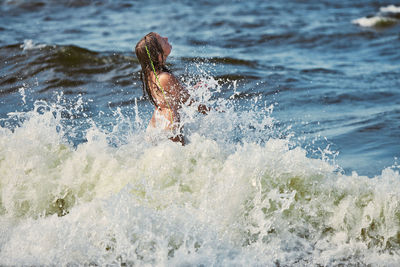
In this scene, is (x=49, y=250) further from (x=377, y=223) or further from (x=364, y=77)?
(x=364, y=77)

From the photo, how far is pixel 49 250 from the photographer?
4449mm

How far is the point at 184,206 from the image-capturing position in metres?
4.82

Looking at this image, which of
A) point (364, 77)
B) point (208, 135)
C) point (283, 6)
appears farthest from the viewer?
point (283, 6)

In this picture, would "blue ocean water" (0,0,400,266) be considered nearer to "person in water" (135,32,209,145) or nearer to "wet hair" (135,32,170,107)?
"person in water" (135,32,209,145)

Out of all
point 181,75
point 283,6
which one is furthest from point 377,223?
point 283,6

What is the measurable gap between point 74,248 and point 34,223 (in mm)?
659

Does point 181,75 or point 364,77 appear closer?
point 181,75

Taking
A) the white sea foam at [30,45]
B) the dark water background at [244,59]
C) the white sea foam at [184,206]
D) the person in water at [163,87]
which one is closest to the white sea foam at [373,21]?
the dark water background at [244,59]

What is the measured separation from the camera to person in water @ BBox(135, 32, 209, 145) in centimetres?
549

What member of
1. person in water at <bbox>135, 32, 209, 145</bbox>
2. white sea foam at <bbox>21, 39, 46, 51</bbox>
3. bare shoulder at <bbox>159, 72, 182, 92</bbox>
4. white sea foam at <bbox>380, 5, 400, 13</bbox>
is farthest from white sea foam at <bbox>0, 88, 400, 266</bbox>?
white sea foam at <bbox>380, 5, 400, 13</bbox>

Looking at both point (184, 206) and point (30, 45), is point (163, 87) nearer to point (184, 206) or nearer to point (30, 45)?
point (184, 206)

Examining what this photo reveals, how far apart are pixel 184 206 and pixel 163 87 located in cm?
135

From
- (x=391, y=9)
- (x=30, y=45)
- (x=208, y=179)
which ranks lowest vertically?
(x=208, y=179)

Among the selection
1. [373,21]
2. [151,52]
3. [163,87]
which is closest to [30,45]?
[151,52]
